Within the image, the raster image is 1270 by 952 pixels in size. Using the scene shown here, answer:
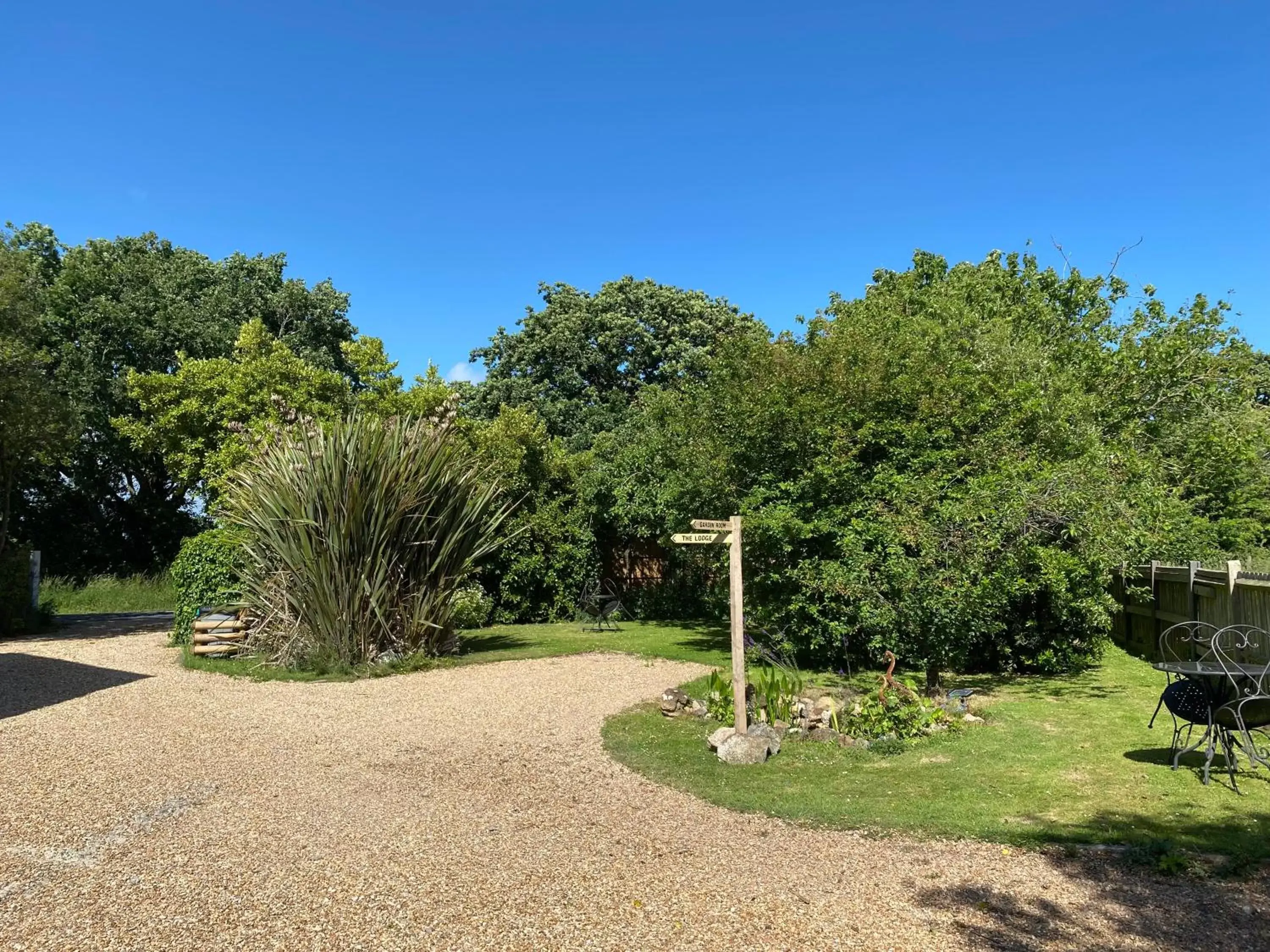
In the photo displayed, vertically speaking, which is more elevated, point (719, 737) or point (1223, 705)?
point (1223, 705)

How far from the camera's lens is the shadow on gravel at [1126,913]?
304cm

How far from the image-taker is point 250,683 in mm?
8898

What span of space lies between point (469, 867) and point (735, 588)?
112 inches

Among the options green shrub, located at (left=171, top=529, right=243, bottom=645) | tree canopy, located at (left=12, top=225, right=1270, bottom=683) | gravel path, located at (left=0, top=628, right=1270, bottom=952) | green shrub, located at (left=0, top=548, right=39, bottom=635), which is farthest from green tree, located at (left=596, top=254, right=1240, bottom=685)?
green shrub, located at (left=0, top=548, right=39, bottom=635)

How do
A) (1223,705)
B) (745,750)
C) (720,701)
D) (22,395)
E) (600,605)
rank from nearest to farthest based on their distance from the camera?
(1223,705)
(745,750)
(720,701)
(22,395)
(600,605)

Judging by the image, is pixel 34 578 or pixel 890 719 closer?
pixel 890 719

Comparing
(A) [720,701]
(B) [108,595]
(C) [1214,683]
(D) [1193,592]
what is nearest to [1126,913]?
(C) [1214,683]

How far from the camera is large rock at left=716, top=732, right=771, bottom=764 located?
224 inches

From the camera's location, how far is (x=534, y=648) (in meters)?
11.6

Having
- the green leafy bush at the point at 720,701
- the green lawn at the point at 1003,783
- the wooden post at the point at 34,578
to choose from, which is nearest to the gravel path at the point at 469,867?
the green lawn at the point at 1003,783

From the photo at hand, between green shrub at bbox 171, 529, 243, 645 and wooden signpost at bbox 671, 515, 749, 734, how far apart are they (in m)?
7.90

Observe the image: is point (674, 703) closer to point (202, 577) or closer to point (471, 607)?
point (471, 607)

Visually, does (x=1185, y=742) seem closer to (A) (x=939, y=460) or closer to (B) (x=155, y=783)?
(A) (x=939, y=460)

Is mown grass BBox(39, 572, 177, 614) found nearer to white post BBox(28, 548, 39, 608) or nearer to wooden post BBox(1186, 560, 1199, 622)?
white post BBox(28, 548, 39, 608)
